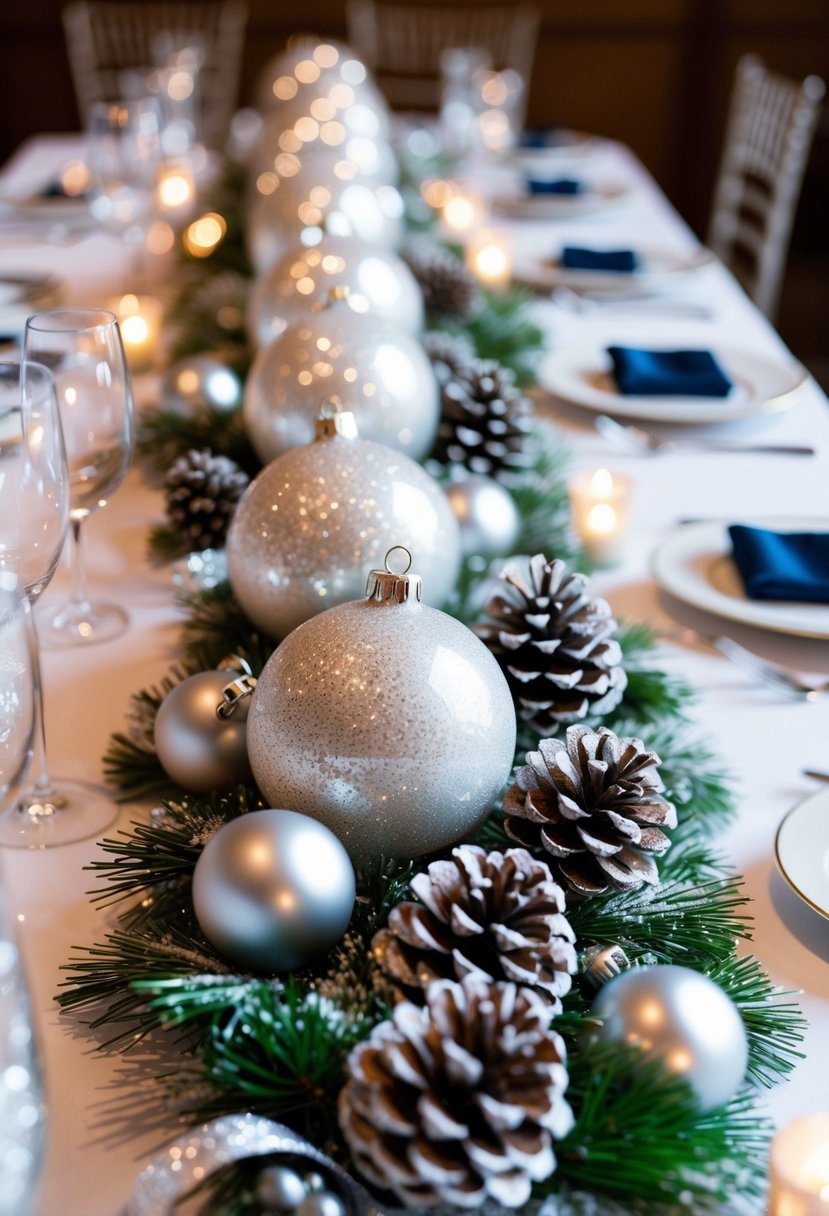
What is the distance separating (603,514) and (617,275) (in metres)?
0.81

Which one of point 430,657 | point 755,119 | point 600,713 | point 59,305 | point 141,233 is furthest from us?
point 755,119

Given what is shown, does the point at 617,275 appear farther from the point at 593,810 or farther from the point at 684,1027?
the point at 684,1027

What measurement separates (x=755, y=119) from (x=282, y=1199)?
9.09ft

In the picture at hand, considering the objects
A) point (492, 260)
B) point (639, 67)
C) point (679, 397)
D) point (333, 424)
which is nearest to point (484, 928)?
point (333, 424)

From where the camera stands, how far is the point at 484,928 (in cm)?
52

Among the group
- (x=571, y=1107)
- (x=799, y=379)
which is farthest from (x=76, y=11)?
(x=571, y=1107)

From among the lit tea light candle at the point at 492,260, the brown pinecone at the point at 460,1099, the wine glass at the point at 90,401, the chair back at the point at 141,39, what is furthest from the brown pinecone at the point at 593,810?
the chair back at the point at 141,39

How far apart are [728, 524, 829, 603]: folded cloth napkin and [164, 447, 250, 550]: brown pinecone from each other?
378 mm

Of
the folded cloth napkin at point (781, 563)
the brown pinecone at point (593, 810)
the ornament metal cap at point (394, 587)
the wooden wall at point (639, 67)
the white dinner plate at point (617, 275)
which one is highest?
the ornament metal cap at point (394, 587)

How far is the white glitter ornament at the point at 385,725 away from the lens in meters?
0.58

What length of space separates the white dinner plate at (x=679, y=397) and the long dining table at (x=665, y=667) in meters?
0.02

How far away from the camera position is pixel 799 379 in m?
1.33

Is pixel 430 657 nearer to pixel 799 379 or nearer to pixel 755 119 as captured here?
pixel 799 379

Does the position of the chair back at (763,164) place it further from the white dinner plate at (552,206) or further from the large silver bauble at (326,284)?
the large silver bauble at (326,284)
